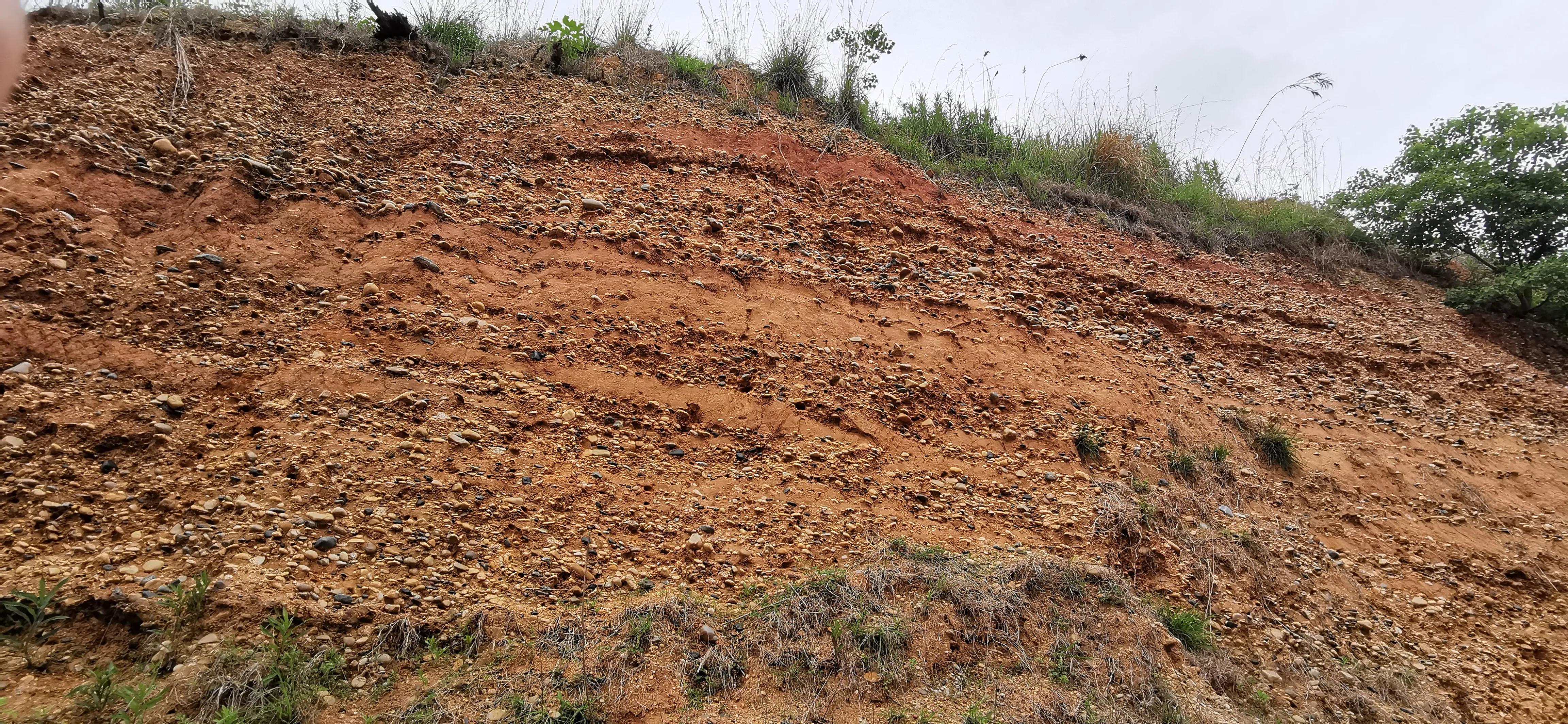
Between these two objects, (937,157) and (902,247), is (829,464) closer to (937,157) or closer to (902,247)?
(902,247)

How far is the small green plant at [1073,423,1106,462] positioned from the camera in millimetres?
4105

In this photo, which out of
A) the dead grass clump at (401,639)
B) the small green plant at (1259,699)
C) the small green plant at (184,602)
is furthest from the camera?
the small green plant at (1259,699)

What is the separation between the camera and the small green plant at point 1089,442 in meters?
4.11

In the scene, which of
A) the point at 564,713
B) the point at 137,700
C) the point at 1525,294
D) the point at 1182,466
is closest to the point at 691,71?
the point at 1182,466

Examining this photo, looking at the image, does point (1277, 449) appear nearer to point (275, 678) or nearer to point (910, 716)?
point (910, 716)

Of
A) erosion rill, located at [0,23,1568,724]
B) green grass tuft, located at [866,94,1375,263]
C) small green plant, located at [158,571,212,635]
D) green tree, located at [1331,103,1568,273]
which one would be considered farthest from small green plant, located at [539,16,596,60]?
green tree, located at [1331,103,1568,273]

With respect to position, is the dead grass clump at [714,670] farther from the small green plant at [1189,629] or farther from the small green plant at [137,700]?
the small green plant at [1189,629]

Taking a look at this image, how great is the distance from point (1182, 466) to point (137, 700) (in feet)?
15.2

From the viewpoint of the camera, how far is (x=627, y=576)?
9.46ft

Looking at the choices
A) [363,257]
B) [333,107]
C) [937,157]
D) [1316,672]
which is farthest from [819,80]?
[1316,672]

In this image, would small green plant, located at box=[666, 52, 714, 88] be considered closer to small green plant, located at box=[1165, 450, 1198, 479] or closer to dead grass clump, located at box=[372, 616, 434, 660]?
small green plant, located at box=[1165, 450, 1198, 479]

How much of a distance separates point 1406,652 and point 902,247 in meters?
3.59

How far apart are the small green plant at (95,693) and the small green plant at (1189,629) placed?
3.70 metres

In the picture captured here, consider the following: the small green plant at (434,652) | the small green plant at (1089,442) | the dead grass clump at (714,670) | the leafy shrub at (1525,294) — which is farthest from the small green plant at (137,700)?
the leafy shrub at (1525,294)
